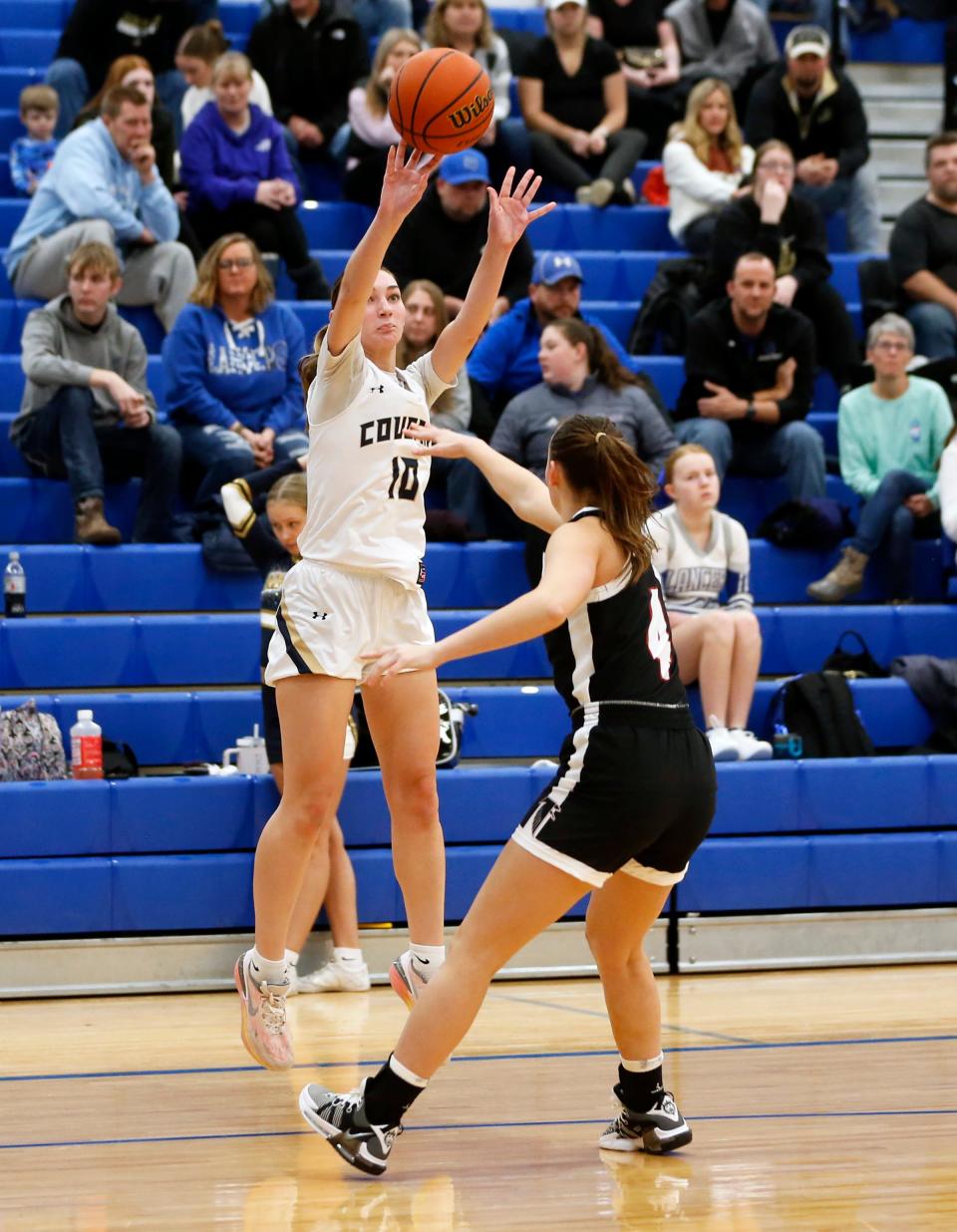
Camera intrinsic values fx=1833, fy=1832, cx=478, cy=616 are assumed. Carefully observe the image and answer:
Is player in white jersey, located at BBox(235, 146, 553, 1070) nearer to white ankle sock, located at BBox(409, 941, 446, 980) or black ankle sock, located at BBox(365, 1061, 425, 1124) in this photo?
white ankle sock, located at BBox(409, 941, 446, 980)

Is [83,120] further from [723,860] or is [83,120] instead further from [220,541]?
[723,860]

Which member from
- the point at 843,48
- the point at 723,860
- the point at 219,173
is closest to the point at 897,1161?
the point at 723,860

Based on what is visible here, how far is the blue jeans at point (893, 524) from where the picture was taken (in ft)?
25.1

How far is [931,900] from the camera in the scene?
6484 mm

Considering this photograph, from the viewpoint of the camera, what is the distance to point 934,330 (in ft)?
29.0

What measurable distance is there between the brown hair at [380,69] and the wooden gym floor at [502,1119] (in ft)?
15.9

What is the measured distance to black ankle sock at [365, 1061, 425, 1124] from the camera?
3.60 m

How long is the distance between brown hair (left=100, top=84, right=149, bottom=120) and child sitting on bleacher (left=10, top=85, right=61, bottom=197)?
92 cm

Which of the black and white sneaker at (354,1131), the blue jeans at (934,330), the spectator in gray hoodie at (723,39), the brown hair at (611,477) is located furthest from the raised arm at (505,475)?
the spectator in gray hoodie at (723,39)

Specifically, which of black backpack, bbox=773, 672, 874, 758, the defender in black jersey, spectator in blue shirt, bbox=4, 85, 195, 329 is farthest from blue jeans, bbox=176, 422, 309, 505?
the defender in black jersey

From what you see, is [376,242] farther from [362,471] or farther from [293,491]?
[293,491]

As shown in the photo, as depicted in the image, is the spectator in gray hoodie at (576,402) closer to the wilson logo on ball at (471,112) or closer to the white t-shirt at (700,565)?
the white t-shirt at (700,565)

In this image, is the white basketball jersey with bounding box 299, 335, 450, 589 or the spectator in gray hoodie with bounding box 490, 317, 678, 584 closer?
the white basketball jersey with bounding box 299, 335, 450, 589

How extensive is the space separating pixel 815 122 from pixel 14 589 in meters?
5.17
